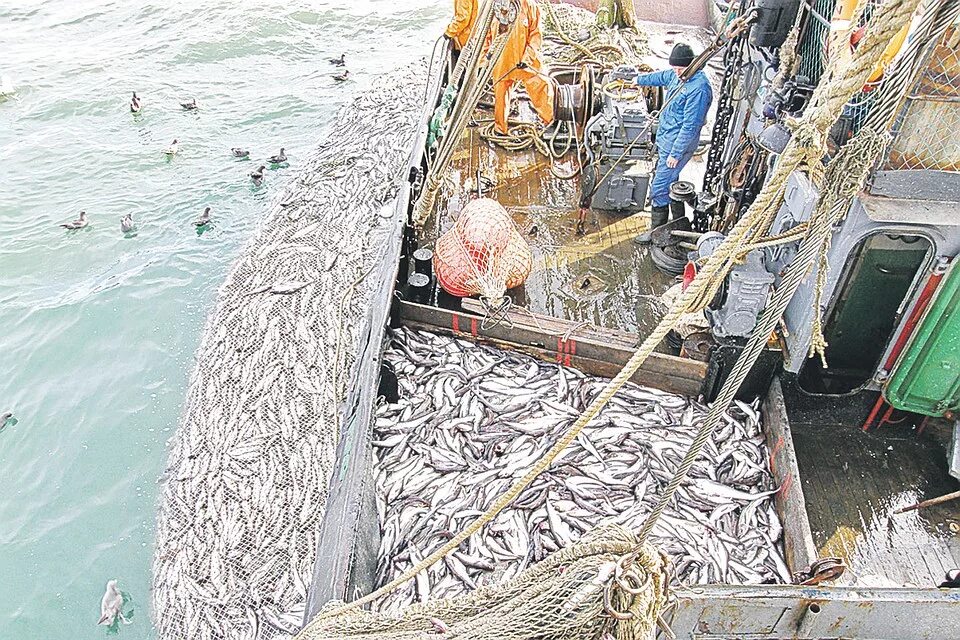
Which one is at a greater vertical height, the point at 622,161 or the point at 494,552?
the point at 622,161

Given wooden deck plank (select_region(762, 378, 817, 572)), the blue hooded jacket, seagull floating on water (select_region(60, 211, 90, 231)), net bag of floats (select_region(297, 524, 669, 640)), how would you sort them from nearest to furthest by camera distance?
1. net bag of floats (select_region(297, 524, 669, 640))
2. wooden deck plank (select_region(762, 378, 817, 572))
3. the blue hooded jacket
4. seagull floating on water (select_region(60, 211, 90, 231))

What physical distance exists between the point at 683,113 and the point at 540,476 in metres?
5.03

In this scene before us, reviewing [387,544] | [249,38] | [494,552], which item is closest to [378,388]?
[387,544]

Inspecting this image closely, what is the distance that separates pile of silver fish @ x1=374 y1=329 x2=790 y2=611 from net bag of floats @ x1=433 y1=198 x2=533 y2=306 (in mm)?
735

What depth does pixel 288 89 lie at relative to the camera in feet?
67.7

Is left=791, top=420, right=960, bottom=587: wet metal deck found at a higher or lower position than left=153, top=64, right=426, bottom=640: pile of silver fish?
higher

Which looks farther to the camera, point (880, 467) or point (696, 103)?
point (696, 103)

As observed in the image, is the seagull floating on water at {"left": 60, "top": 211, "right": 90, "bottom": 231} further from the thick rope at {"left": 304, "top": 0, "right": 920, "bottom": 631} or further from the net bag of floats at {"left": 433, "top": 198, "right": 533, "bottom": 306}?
the thick rope at {"left": 304, "top": 0, "right": 920, "bottom": 631}

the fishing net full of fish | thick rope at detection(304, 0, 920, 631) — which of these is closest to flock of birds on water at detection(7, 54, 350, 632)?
the fishing net full of fish

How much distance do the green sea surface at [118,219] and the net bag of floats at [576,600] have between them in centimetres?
544

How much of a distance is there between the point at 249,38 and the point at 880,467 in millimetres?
25339

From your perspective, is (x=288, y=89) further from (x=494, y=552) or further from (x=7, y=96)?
(x=494, y=552)

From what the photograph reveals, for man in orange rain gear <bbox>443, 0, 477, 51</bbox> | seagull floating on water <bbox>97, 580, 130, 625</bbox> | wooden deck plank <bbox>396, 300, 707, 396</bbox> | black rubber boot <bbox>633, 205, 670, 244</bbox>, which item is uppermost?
man in orange rain gear <bbox>443, 0, 477, 51</bbox>

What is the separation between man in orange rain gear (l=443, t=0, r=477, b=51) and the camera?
9.67 meters
